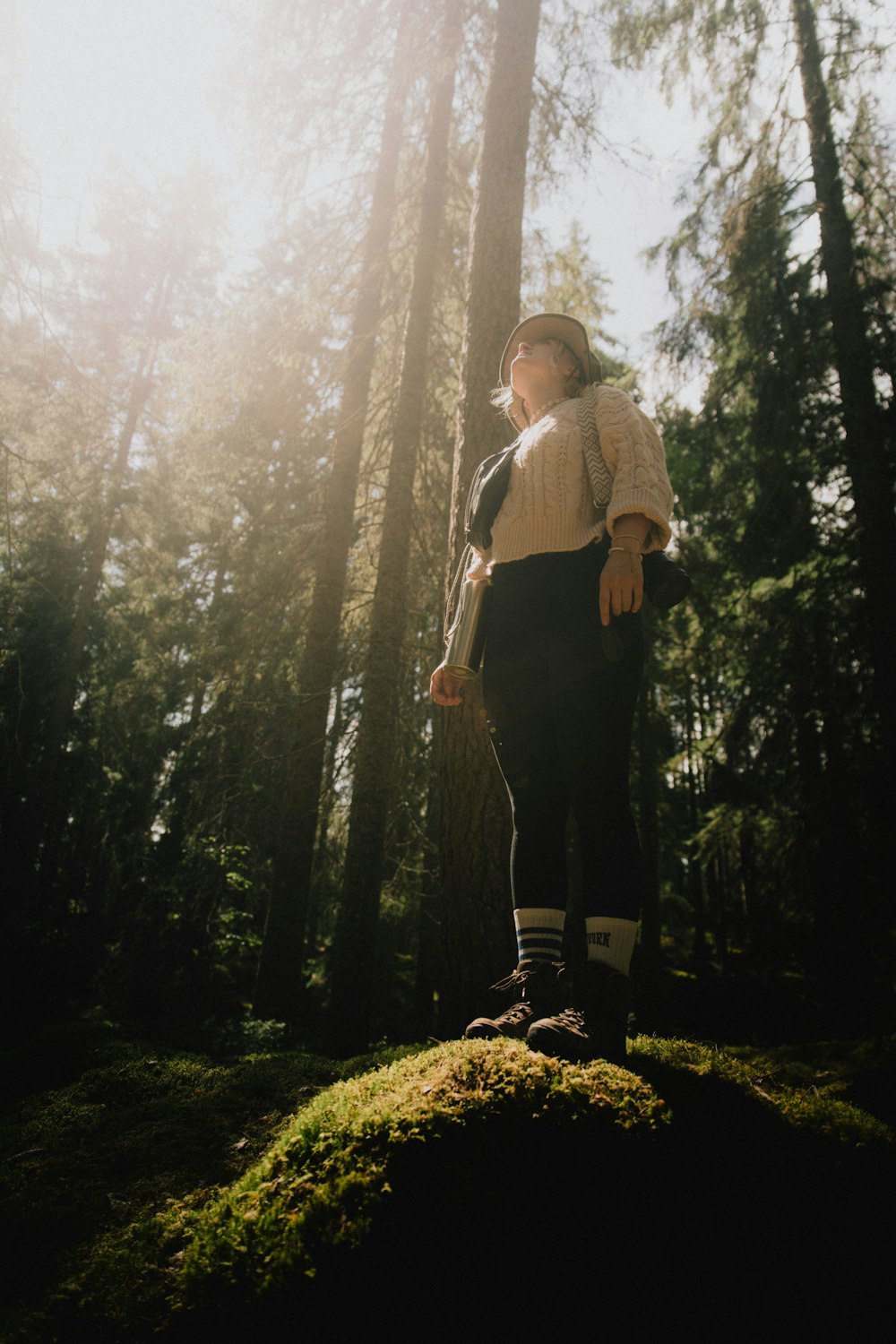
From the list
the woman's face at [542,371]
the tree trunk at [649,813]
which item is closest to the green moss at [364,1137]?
the woman's face at [542,371]

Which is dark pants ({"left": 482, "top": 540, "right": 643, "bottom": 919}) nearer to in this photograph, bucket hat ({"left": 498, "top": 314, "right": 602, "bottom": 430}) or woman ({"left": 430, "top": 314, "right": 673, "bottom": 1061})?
woman ({"left": 430, "top": 314, "right": 673, "bottom": 1061})

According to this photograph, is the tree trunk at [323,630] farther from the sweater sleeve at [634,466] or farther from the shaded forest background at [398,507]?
the sweater sleeve at [634,466]

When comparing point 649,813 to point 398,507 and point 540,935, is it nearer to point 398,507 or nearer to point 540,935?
point 398,507

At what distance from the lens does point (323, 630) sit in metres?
8.25

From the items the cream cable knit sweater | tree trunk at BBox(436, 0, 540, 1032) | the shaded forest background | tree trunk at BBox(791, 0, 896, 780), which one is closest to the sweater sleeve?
the cream cable knit sweater

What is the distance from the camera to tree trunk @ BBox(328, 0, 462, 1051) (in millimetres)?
6730

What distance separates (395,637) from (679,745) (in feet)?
60.6

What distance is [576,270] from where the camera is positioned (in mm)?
8523

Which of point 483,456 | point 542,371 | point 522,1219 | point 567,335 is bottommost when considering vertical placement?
point 522,1219

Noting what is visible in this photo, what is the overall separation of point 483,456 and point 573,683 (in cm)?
229

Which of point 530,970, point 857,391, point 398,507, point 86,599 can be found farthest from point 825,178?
point 86,599

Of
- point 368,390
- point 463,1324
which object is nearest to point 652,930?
point 368,390

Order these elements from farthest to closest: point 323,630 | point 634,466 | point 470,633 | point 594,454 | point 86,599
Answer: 1. point 86,599
2. point 323,630
3. point 470,633
4. point 594,454
5. point 634,466

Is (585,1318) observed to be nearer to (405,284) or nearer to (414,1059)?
(414,1059)
